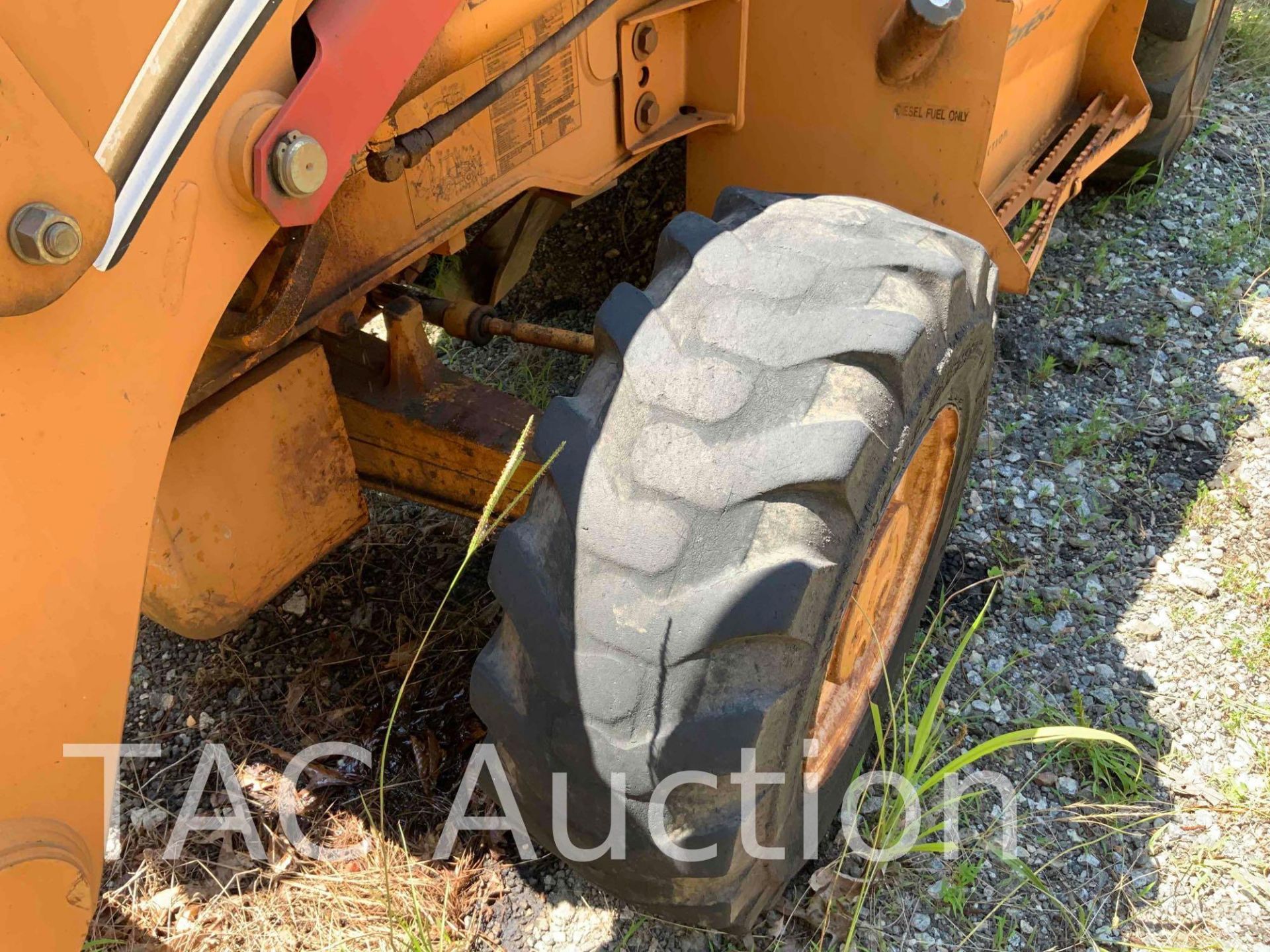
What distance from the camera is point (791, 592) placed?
4.26ft

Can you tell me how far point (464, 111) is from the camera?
1.46 metres

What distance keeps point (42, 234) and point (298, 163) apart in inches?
11.4

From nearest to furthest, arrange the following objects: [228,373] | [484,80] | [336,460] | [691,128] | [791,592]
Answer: [791,592] < [228,373] < [484,80] < [336,460] < [691,128]

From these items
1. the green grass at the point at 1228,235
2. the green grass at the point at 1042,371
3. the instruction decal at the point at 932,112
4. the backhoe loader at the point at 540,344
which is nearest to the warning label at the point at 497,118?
the backhoe loader at the point at 540,344

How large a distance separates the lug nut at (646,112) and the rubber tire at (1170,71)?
6.54 feet

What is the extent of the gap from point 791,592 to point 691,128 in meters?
1.06

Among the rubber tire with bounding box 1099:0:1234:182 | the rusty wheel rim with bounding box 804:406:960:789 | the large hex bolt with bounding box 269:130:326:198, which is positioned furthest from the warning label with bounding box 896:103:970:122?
the rubber tire with bounding box 1099:0:1234:182

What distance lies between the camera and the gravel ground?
180cm

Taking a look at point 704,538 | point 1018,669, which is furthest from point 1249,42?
point 704,538

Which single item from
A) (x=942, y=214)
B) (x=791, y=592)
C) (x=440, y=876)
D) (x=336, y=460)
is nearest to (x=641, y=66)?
(x=942, y=214)

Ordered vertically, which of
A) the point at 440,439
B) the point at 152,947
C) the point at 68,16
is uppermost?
the point at 68,16

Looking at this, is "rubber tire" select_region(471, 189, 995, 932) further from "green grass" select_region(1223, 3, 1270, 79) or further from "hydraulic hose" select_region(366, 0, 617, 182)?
"green grass" select_region(1223, 3, 1270, 79)

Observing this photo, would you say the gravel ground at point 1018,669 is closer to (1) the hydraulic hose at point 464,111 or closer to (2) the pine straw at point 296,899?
(2) the pine straw at point 296,899

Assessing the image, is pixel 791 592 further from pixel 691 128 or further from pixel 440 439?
pixel 691 128
